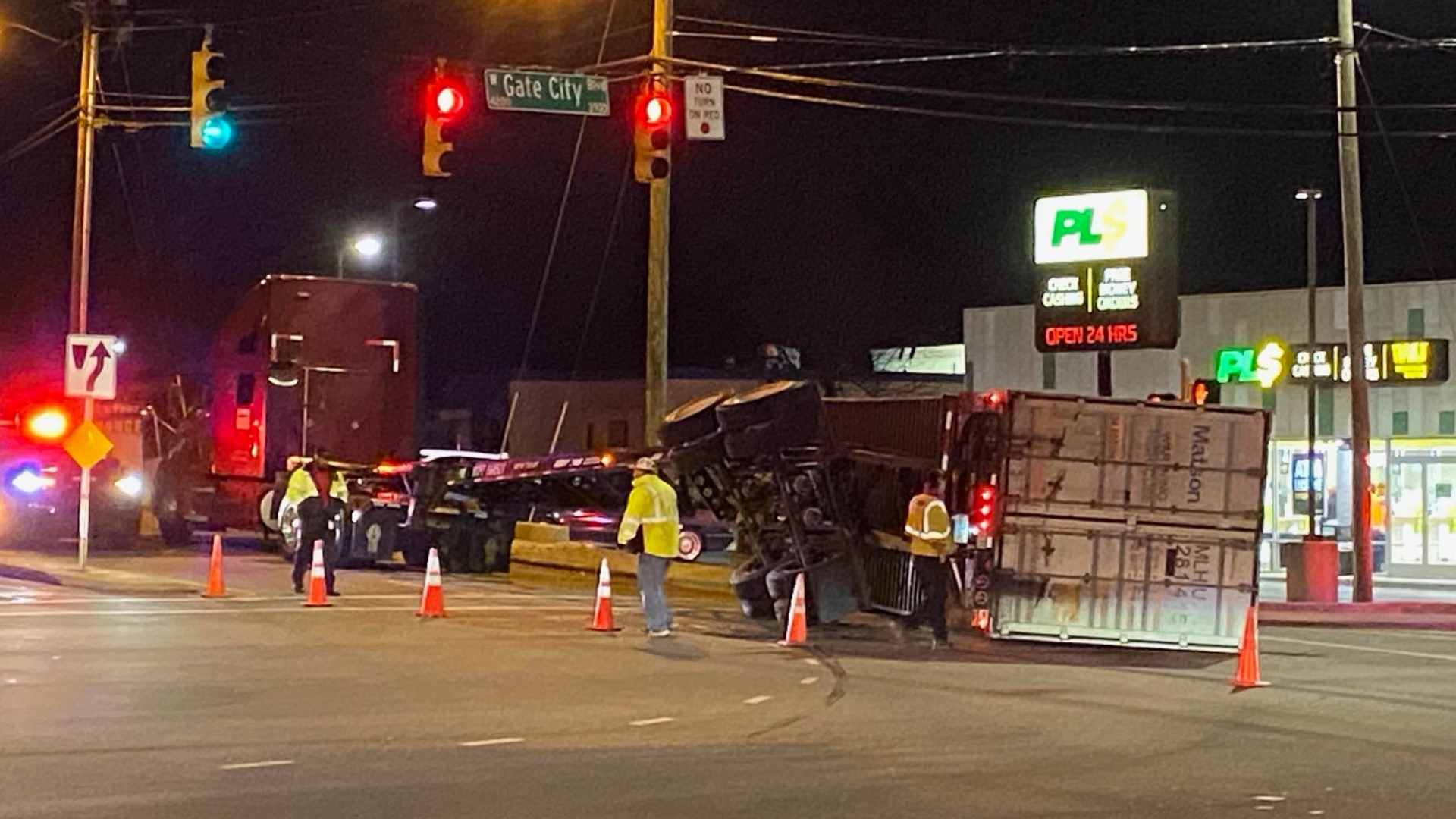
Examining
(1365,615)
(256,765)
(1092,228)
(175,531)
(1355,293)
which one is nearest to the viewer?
(256,765)

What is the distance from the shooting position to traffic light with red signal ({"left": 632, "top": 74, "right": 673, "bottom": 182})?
72.0 ft

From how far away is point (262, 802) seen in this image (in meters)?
9.40

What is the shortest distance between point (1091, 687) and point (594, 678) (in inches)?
153

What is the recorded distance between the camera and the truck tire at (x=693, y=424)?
759 inches

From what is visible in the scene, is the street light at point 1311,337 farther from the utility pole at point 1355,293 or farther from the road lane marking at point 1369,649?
the road lane marking at point 1369,649

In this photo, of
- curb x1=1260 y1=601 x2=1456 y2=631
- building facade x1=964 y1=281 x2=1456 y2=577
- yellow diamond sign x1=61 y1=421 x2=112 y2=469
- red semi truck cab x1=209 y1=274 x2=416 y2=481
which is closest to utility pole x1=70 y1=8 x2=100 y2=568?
yellow diamond sign x1=61 y1=421 x2=112 y2=469

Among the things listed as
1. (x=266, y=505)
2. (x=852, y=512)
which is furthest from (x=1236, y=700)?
(x=266, y=505)

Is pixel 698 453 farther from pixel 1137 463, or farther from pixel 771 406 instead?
pixel 1137 463

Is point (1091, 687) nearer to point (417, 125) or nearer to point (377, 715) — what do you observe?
point (377, 715)

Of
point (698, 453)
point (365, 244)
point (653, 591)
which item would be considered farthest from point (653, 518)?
point (365, 244)

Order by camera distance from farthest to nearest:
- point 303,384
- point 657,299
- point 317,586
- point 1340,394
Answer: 1. point 1340,394
2. point 303,384
3. point 657,299
4. point 317,586

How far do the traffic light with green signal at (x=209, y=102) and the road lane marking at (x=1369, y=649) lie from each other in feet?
42.8

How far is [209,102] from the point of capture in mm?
21859

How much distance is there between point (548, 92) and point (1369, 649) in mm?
10806
